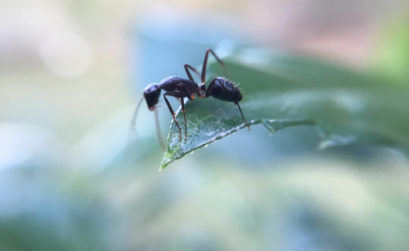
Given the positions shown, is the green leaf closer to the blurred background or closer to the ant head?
the blurred background

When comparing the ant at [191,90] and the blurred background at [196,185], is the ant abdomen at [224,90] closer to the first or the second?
the ant at [191,90]

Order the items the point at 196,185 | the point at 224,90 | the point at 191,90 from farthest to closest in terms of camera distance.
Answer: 1. the point at 196,185
2. the point at 191,90
3. the point at 224,90

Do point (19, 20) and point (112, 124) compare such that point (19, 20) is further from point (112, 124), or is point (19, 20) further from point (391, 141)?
point (391, 141)

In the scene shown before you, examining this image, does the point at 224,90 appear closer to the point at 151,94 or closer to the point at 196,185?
the point at 151,94

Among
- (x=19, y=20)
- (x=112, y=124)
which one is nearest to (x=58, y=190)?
(x=112, y=124)

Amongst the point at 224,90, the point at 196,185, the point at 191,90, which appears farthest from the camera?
the point at 196,185

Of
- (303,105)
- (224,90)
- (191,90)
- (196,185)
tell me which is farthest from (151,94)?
(196,185)

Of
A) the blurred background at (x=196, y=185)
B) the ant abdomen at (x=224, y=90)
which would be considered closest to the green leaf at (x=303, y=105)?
the ant abdomen at (x=224, y=90)

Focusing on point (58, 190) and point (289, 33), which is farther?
point (289, 33)
